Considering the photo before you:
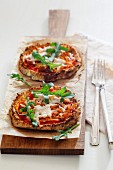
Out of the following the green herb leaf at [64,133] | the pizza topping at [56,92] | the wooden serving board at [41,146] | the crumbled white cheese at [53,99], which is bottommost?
the wooden serving board at [41,146]

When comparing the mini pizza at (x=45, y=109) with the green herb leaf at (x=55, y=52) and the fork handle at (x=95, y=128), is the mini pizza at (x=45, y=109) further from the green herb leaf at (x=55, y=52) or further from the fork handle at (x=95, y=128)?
the green herb leaf at (x=55, y=52)

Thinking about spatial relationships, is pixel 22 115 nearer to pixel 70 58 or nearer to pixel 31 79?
pixel 31 79

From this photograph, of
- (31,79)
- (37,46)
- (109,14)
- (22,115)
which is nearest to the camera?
(22,115)

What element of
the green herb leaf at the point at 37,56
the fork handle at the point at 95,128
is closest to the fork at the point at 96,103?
the fork handle at the point at 95,128

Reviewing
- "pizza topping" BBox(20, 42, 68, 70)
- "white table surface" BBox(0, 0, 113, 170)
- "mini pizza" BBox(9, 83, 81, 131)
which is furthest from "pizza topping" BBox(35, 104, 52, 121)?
"pizza topping" BBox(20, 42, 68, 70)

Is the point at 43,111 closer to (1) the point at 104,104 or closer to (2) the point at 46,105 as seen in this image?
(2) the point at 46,105

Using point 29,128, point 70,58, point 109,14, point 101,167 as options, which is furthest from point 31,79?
point 109,14
